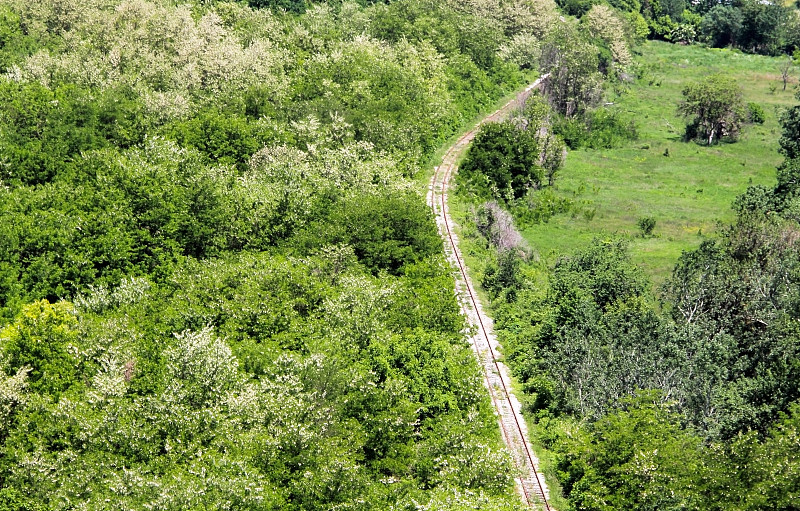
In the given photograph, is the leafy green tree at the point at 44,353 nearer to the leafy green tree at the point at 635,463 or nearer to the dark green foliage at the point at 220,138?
the leafy green tree at the point at 635,463

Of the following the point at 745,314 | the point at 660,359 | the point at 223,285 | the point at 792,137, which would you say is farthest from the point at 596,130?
the point at 223,285

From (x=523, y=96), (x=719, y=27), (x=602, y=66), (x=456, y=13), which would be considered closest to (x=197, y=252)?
(x=523, y=96)

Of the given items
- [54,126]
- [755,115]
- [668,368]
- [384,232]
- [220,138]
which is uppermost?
[755,115]

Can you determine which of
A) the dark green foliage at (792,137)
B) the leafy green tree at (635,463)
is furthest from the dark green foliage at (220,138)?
the dark green foliage at (792,137)

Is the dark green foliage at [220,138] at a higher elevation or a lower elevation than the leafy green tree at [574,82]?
lower

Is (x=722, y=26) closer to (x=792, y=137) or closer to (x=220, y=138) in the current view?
(x=792, y=137)
